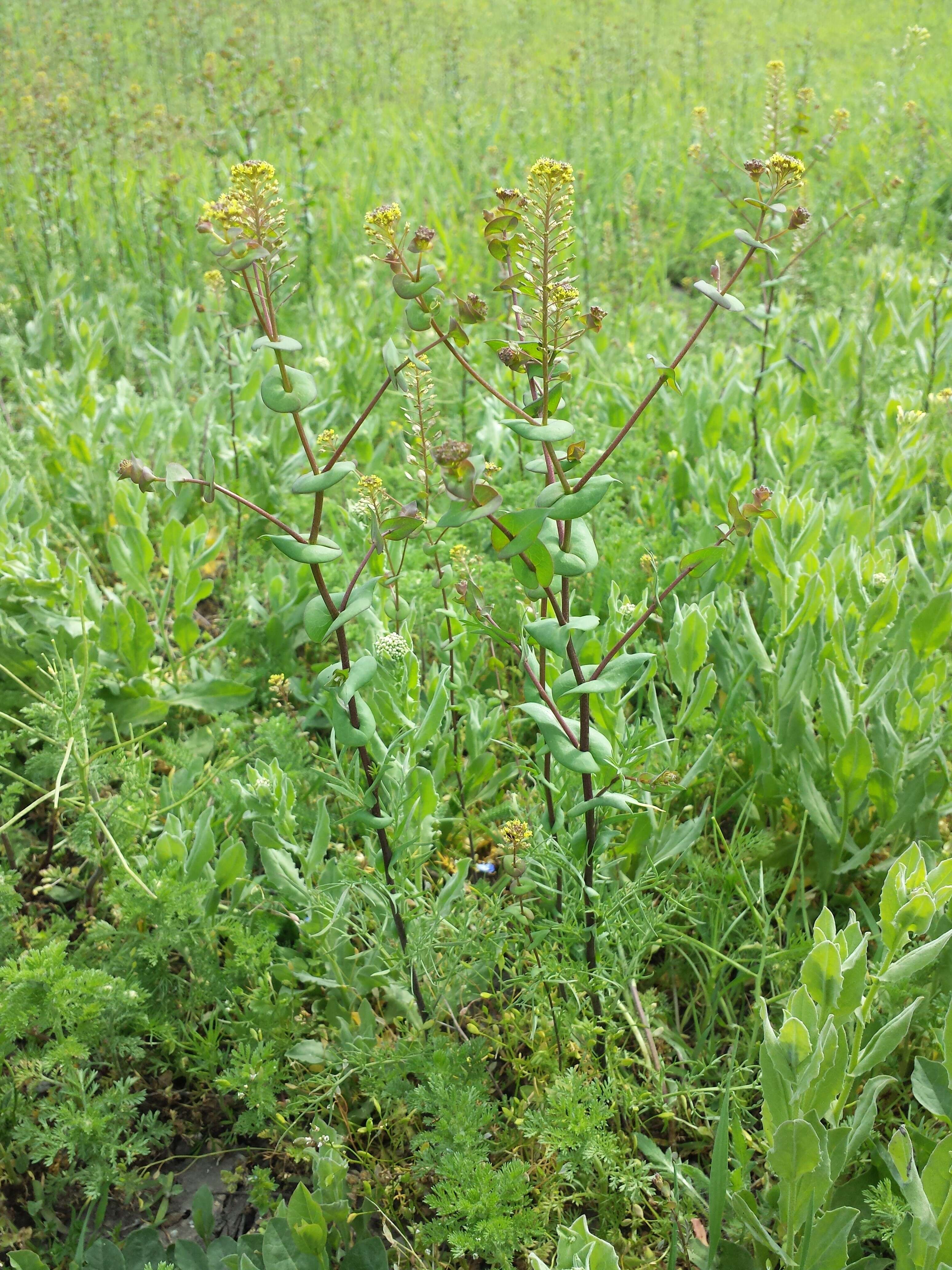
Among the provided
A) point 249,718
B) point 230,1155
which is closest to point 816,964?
point 230,1155

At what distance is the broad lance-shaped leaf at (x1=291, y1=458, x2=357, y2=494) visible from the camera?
4.18 feet

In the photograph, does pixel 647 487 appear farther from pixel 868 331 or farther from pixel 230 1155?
pixel 230 1155

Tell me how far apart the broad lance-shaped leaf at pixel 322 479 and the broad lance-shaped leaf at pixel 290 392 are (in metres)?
0.09

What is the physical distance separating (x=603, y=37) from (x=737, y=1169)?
8.97 m

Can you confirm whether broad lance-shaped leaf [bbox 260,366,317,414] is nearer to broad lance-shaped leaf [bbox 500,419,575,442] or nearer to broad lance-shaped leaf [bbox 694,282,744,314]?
broad lance-shaped leaf [bbox 500,419,575,442]

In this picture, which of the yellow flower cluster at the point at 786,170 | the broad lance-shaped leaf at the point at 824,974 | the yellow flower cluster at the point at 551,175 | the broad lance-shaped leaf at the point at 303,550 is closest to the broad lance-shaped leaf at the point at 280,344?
the broad lance-shaped leaf at the point at 303,550

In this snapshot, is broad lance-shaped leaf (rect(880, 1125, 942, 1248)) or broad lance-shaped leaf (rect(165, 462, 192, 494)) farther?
broad lance-shaped leaf (rect(165, 462, 192, 494))

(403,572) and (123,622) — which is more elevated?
(403,572)

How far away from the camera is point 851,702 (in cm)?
202

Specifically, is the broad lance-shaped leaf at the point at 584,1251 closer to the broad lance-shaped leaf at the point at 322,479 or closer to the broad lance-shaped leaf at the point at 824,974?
the broad lance-shaped leaf at the point at 824,974

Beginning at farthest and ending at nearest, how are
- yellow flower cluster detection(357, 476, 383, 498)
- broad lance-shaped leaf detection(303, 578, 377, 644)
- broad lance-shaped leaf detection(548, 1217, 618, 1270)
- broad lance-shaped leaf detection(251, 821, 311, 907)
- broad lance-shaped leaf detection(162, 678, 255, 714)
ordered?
broad lance-shaped leaf detection(162, 678, 255, 714) < broad lance-shaped leaf detection(251, 821, 311, 907) < yellow flower cluster detection(357, 476, 383, 498) < broad lance-shaped leaf detection(303, 578, 377, 644) < broad lance-shaped leaf detection(548, 1217, 618, 1270)

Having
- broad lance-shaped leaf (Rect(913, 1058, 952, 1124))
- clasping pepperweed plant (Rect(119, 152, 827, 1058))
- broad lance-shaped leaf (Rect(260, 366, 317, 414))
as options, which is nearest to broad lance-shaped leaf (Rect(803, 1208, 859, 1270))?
broad lance-shaped leaf (Rect(913, 1058, 952, 1124))

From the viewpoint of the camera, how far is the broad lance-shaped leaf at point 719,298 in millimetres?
1267

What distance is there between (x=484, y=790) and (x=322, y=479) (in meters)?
1.03
